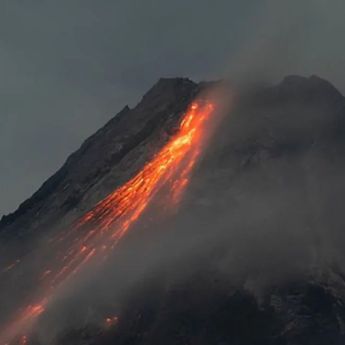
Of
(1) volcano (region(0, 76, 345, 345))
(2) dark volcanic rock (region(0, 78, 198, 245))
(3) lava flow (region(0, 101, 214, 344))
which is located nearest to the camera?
(1) volcano (region(0, 76, 345, 345))

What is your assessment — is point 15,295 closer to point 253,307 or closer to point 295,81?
point 253,307

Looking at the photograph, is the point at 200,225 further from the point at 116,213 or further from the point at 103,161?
the point at 103,161

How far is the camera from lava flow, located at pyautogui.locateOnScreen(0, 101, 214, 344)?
12669 centimetres

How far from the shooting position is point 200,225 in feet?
428

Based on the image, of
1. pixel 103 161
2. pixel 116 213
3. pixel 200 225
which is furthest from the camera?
pixel 103 161

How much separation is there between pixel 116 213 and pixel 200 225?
1412cm

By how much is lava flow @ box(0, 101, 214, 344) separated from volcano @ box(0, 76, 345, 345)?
235 millimetres

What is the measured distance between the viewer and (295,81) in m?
164

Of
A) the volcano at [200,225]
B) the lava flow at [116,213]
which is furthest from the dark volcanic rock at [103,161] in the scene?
the lava flow at [116,213]

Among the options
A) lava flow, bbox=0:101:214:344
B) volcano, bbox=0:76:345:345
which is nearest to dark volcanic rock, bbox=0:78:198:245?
volcano, bbox=0:76:345:345

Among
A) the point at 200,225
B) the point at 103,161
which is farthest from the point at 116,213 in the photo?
the point at 103,161

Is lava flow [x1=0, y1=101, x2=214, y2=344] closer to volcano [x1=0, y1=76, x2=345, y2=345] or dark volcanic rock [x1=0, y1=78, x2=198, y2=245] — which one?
volcano [x1=0, y1=76, x2=345, y2=345]

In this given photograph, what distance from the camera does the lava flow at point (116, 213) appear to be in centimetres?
12669

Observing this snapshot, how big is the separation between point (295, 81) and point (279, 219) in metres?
37.6
